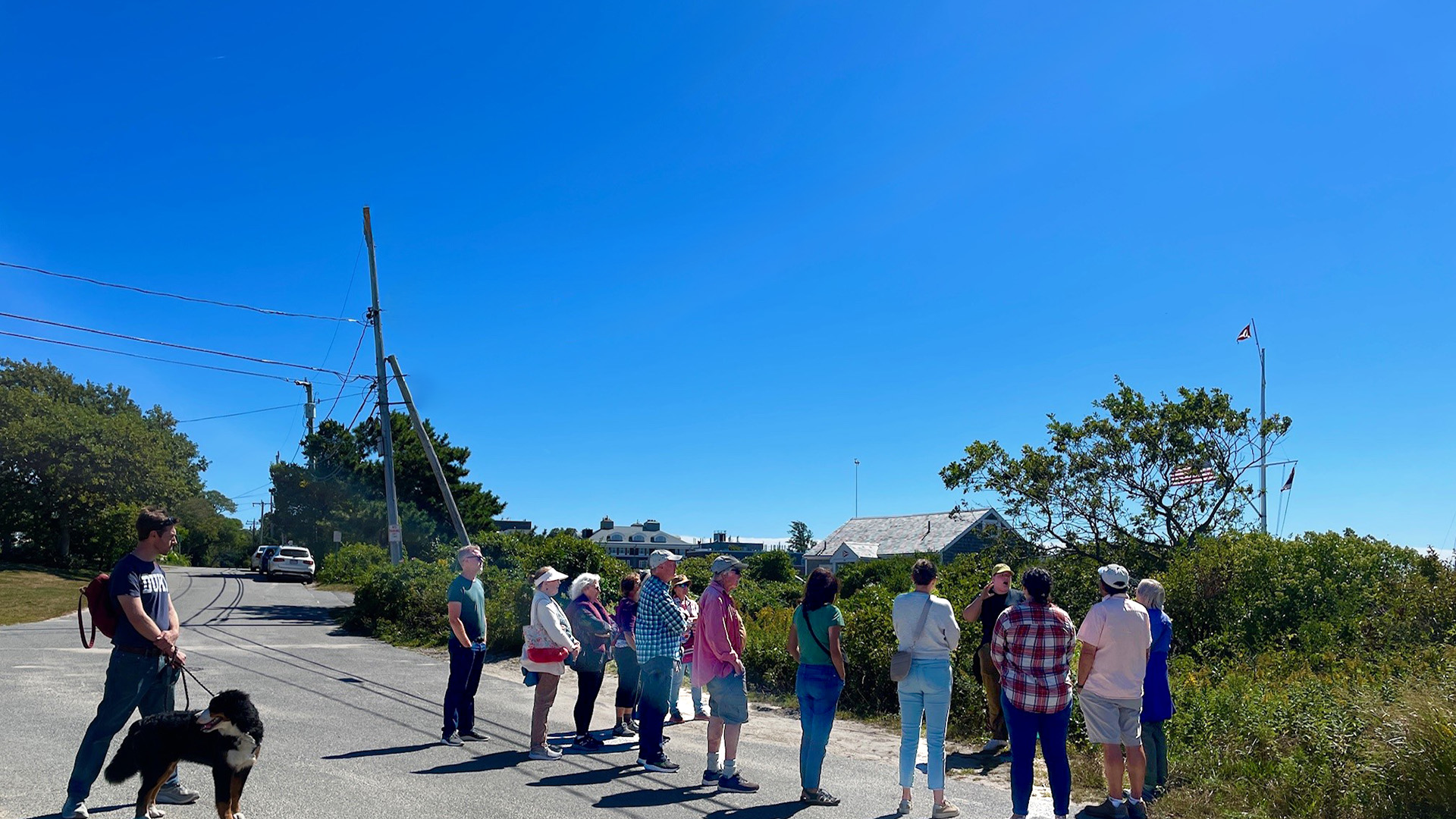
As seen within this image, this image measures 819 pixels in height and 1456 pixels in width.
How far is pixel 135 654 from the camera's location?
5309 mm

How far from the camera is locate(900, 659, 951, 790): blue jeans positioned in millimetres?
6000

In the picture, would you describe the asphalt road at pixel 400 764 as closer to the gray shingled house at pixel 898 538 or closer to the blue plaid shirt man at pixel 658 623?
the blue plaid shirt man at pixel 658 623

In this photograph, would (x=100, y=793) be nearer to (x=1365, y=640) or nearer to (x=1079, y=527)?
(x=1365, y=640)

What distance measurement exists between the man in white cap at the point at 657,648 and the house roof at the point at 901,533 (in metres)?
45.0

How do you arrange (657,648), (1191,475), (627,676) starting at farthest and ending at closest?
(1191,475) → (627,676) → (657,648)

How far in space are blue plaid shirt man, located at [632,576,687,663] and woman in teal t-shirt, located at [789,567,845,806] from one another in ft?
4.31

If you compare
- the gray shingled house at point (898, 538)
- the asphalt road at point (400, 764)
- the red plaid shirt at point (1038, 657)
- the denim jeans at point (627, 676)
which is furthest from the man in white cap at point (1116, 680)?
the gray shingled house at point (898, 538)

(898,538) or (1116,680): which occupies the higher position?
(898,538)

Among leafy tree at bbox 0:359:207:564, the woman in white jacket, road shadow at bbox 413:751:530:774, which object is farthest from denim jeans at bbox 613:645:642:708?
leafy tree at bbox 0:359:207:564

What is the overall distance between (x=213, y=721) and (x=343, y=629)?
627 inches

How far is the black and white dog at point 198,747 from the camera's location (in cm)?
497

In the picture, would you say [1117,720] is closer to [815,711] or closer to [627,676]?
[815,711]

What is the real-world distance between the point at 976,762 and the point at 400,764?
4.76m

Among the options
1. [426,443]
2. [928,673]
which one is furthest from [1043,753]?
[426,443]
